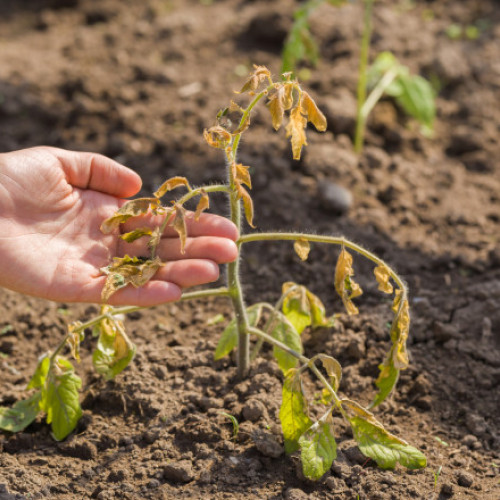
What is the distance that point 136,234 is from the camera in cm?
217

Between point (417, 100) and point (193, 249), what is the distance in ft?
7.66

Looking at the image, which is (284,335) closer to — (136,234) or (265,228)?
(136,234)

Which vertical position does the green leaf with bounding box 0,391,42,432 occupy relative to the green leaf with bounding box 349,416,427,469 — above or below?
below

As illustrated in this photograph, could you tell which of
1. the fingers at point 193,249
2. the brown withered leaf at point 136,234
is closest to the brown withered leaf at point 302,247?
the fingers at point 193,249

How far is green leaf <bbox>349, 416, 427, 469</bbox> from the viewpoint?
2.08 metres

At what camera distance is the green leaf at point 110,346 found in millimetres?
2295

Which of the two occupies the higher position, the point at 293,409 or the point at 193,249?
the point at 193,249

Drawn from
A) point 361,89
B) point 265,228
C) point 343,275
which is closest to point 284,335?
point 343,275

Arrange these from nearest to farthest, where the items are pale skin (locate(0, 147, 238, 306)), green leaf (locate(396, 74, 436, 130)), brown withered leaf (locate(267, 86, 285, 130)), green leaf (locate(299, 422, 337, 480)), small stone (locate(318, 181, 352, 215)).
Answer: brown withered leaf (locate(267, 86, 285, 130)) → green leaf (locate(299, 422, 337, 480)) → pale skin (locate(0, 147, 238, 306)) → small stone (locate(318, 181, 352, 215)) → green leaf (locate(396, 74, 436, 130))

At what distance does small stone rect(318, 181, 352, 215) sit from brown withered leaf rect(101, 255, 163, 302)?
1.61 m

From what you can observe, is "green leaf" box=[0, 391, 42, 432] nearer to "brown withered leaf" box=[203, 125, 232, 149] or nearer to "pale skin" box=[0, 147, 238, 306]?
"pale skin" box=[0, 147, 238, 306]

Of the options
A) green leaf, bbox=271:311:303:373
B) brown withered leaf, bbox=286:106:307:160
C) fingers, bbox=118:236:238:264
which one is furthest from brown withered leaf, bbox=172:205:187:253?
green leaf, bbox=271:311:303:373

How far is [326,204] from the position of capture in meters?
3.56

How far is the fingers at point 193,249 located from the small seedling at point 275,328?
4 cm
